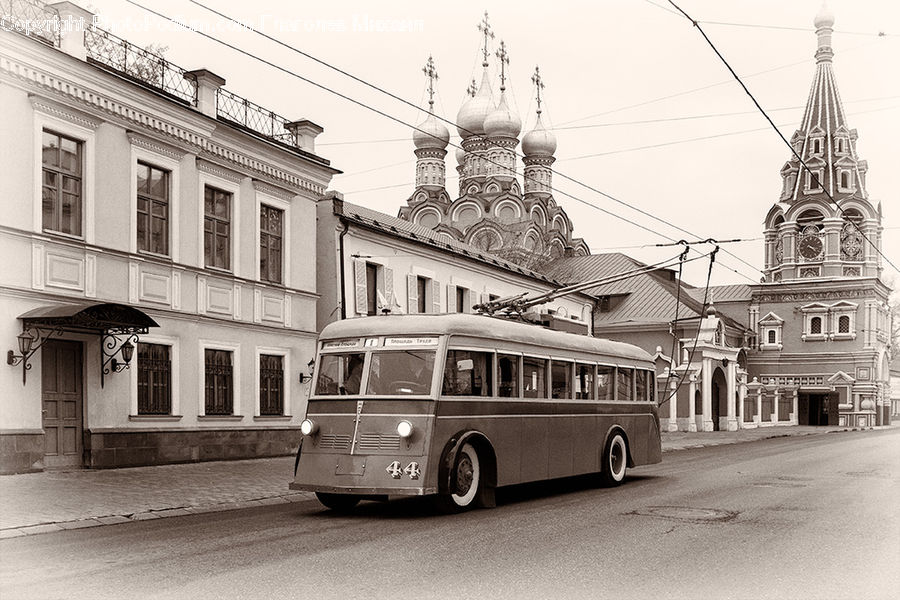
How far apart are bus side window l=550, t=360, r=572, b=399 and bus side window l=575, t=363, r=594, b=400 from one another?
0.28 meters

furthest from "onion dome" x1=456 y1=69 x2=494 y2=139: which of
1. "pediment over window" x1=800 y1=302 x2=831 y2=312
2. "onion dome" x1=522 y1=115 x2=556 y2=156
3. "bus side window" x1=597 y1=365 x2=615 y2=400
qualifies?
"bus side window" x1=597 y1=365 x2=615 y2=400

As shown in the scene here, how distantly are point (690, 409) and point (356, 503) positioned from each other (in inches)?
1618

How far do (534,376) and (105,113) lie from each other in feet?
32.1

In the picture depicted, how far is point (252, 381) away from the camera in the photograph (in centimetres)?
2255

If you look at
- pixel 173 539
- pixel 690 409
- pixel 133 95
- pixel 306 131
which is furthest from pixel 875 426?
pixel 173 539

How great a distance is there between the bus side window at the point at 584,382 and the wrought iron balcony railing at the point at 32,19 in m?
10.7

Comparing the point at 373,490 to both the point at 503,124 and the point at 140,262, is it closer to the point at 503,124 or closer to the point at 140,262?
the point at 140,262

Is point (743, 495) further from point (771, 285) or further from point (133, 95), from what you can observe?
point (771, 285)

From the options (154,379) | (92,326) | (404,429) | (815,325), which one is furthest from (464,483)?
(815,325)

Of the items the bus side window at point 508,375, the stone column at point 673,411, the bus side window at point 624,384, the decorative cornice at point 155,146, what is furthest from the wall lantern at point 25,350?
the stone column at point 673,411

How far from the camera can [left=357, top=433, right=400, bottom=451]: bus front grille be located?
12016mm

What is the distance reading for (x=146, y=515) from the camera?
40.3ft

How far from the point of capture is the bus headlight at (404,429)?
11.9 m

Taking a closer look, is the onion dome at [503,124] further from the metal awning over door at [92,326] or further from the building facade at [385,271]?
the metal awning over door at [92,326]
